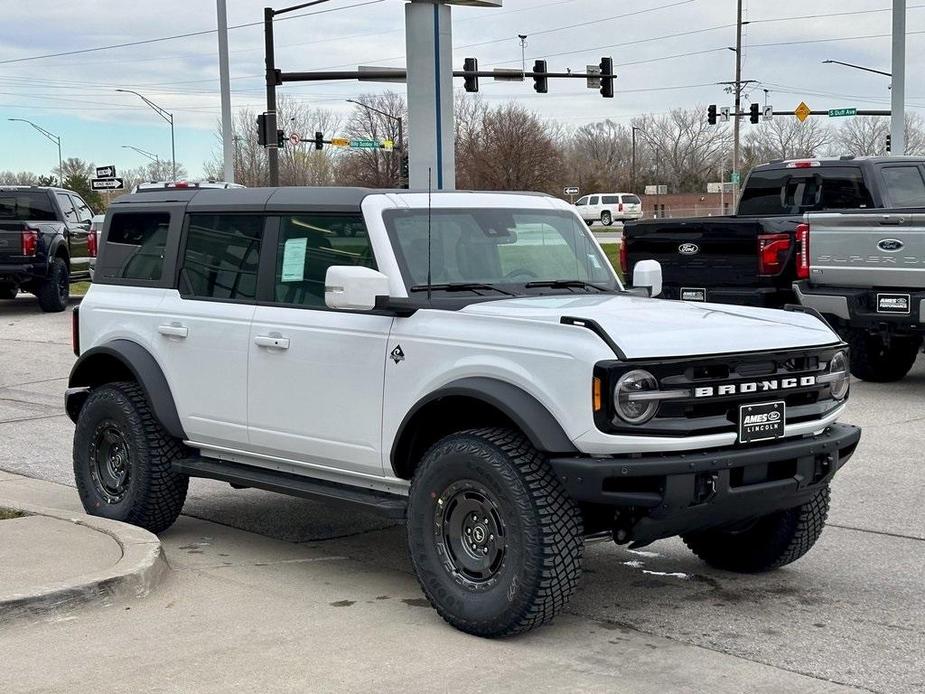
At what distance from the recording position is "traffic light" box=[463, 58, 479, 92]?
39156 mm

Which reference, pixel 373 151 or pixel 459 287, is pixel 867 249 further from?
pixel 373 151

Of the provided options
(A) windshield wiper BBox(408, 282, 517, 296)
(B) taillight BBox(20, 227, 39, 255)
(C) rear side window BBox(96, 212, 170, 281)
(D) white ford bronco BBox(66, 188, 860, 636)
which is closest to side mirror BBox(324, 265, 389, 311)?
(D) white ford bronco BBox(66, 188, 860, 636)

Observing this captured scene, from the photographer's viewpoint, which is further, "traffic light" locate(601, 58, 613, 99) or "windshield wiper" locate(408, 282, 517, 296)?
"traffic light" locate(601, 58, 613, 99)

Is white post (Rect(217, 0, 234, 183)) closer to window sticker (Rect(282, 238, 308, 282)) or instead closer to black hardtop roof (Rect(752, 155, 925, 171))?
black hardtop roof (Rect(752, 155, 925, 171))

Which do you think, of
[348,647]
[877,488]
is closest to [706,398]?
[348,647]

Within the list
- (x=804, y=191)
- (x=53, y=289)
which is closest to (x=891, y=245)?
(x=804, y=191)

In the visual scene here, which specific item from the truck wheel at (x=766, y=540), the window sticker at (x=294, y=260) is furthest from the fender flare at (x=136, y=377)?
the truck wheel at (x=766, y=540)

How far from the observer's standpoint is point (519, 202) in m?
6.83

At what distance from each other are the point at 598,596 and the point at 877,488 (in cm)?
324

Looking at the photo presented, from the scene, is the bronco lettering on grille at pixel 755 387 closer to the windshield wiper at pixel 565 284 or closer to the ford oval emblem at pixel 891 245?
the windshield wiper at pixel 565 284

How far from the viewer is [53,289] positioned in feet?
76.6

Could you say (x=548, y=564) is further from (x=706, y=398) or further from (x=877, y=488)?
(x=877, y=488)

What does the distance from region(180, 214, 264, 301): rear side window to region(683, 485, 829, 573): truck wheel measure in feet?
8.69

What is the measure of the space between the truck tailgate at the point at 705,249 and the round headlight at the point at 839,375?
7.63 metres
